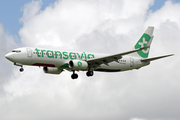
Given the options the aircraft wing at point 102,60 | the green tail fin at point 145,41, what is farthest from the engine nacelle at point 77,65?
the green tail fin at point 145,41

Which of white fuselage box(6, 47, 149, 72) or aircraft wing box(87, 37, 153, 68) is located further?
aircraft wing box(87, 37, 153, 68)

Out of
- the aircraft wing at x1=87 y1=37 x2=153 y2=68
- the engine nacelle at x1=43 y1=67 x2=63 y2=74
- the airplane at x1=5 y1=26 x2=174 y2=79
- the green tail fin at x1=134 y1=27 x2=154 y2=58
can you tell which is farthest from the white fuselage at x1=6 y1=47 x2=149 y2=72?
the green tail fin at x1=134 y1=27 x2=154 y2=58

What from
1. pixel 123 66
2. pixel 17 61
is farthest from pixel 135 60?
pixel 17 61

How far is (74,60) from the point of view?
58469 millimetres

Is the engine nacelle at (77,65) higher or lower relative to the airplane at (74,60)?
lower

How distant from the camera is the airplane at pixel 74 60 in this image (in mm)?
55906

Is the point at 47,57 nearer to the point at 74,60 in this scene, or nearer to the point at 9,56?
the point at 74,60

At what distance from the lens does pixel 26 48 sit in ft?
186

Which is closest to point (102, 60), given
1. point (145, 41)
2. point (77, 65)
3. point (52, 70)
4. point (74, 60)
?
point (77, 65)

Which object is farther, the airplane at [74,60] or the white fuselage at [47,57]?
the airplane at [74,60]

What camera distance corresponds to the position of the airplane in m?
55.9

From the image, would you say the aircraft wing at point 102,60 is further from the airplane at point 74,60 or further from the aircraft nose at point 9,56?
the aircraft nose at point 9,56

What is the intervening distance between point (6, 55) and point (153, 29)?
1109 inches

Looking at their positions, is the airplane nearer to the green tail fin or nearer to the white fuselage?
the white fuselage
